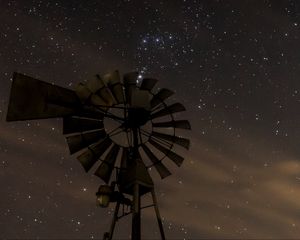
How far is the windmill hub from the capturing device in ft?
36.9

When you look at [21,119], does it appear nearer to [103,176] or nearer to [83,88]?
[83,88]

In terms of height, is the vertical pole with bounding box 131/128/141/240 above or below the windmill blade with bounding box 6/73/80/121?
below

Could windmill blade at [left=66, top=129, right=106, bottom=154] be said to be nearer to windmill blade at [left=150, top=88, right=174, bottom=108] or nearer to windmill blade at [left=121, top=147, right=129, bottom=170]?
windmill blade at [left=121, top=147, right=129, bottom=170]

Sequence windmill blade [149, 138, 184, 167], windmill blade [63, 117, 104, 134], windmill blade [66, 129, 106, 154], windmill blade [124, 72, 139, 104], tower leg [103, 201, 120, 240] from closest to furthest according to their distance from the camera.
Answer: tower leg [103, 201, 120, 240]
windmill blade [63, 117, 104, 134]
windmill blade [66, 129, 106, 154]
windmill blade [124, 72, 139, 104]
windmill blade [149, 138, 184, 167]

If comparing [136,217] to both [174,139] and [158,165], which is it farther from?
[174,139]

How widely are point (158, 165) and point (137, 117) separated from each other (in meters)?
1.63

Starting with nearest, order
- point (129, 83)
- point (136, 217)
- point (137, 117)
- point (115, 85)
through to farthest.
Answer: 1. point (136, 217)
2. point (137, 117)
3. point (115, 85)
4. point (129, 83)

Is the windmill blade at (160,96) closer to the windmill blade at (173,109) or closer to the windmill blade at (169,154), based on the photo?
the windmill blade at (173,109)

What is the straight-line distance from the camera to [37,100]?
33.6 ft

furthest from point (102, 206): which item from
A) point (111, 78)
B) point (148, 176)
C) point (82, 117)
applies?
point (111, 78)

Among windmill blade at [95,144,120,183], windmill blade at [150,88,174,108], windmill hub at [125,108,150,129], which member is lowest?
windmill blade at [95,144,120,183]

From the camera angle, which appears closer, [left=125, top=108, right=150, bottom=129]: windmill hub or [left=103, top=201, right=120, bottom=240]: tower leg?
[left=103, top=201, right=120, bottom=240]: tower leg

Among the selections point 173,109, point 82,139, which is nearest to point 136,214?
point 82,139

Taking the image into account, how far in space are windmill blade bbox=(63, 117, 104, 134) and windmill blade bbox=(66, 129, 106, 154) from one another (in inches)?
6.6
